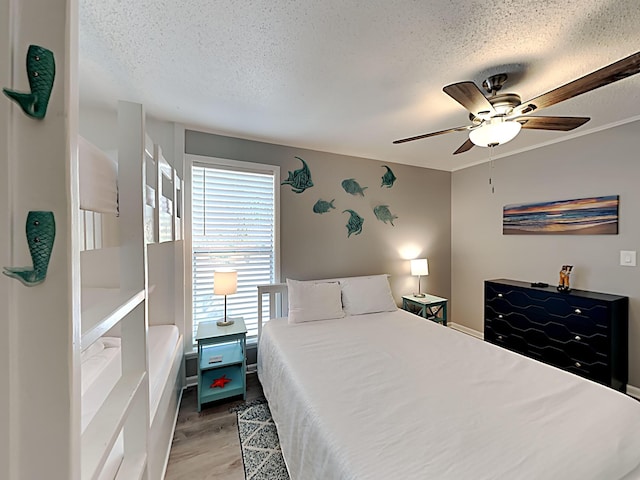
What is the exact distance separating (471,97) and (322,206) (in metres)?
2.00

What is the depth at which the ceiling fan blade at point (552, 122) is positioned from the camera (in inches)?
66.1

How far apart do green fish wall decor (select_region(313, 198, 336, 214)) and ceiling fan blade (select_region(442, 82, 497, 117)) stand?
6.18ft

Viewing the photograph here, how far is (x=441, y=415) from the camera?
4.33ft

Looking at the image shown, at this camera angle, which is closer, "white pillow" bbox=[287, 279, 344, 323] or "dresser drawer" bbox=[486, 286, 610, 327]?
"dresser drawer" bbox=[486, 286, 610, 327]

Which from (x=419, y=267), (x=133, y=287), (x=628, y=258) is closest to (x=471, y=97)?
(x=133, y=287)

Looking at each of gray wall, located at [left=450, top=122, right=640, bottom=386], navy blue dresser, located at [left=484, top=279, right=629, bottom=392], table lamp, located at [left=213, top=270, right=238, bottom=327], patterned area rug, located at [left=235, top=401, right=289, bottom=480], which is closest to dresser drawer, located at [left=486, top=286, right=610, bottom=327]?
navy blue dresser, located at [left=484, top=279, right=629, bottom=392]

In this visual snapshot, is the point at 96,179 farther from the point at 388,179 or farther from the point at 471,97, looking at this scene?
the point at 388,179

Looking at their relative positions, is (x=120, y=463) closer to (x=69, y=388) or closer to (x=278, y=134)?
(x=69, y=388)

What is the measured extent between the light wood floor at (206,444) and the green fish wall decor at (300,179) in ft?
7.04

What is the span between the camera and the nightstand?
2322 mm

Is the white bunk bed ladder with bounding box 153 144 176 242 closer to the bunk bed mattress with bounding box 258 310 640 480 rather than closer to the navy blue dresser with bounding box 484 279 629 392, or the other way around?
the bunk bed mattress with bounding box 258 310 640 480

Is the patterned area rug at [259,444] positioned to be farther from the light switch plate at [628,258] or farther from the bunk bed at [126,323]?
the light switch plate at [628,258]

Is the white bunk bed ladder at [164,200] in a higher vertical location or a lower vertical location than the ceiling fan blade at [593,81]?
lower

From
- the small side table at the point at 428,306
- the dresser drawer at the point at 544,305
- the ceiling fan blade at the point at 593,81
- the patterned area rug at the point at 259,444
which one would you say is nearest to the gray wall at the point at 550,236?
the dresser drawer at the point at 544,305
